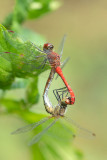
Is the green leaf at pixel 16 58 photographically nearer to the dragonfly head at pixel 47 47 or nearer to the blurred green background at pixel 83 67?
the dragonfly head at pixel 47 47

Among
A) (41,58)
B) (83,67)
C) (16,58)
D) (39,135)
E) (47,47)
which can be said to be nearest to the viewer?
(16,58)

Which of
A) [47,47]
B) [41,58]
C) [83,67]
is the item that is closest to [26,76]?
[41,58]

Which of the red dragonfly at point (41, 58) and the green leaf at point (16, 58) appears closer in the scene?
the green leaf at point (16, 58)

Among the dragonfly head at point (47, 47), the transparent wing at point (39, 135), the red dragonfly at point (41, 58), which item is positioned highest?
the dragonfly head at point (47, 47)

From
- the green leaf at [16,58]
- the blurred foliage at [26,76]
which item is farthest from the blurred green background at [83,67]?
the green leaf at [16,58]

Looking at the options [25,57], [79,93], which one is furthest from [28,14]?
[79,93]

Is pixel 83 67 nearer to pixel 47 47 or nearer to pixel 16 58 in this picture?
pixel 47 47
